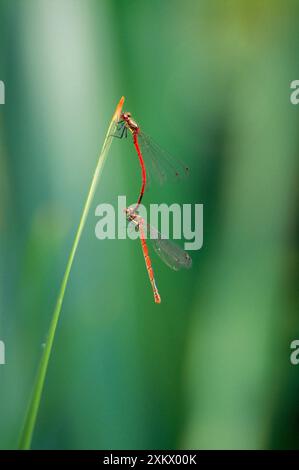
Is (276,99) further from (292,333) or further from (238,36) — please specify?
(292,333)

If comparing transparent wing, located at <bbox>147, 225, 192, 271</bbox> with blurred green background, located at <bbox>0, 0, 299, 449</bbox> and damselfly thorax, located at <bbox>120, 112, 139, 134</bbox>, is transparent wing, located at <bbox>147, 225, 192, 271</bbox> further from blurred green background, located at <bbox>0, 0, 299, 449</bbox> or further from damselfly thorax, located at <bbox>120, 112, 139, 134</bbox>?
damselfly thorax, located at <bbox>120, 112, 139, 134</bbox>

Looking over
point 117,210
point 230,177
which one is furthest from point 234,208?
point 117,210

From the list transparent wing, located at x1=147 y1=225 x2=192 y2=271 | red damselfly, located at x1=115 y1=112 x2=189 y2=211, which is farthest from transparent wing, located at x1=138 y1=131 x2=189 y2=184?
transparent wing, located at x1=147 y1=225 x2=192 y2=271

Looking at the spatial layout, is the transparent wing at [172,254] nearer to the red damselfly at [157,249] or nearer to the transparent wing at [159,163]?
the red damselfly at [157,249]

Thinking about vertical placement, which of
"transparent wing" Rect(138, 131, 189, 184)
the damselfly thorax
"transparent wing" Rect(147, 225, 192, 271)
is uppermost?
the damselfly thorax

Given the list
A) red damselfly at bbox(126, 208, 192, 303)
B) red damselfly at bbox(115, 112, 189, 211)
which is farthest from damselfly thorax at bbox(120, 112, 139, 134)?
red damselfly at bbox(126, 208, 192, 303)

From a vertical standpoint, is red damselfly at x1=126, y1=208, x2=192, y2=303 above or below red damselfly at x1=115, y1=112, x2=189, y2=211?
below

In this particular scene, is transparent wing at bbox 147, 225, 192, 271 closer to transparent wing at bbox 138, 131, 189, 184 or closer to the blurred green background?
the blurred green background

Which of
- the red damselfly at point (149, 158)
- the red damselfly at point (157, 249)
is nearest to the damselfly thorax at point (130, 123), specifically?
the red damselfly at point (149, 158)
